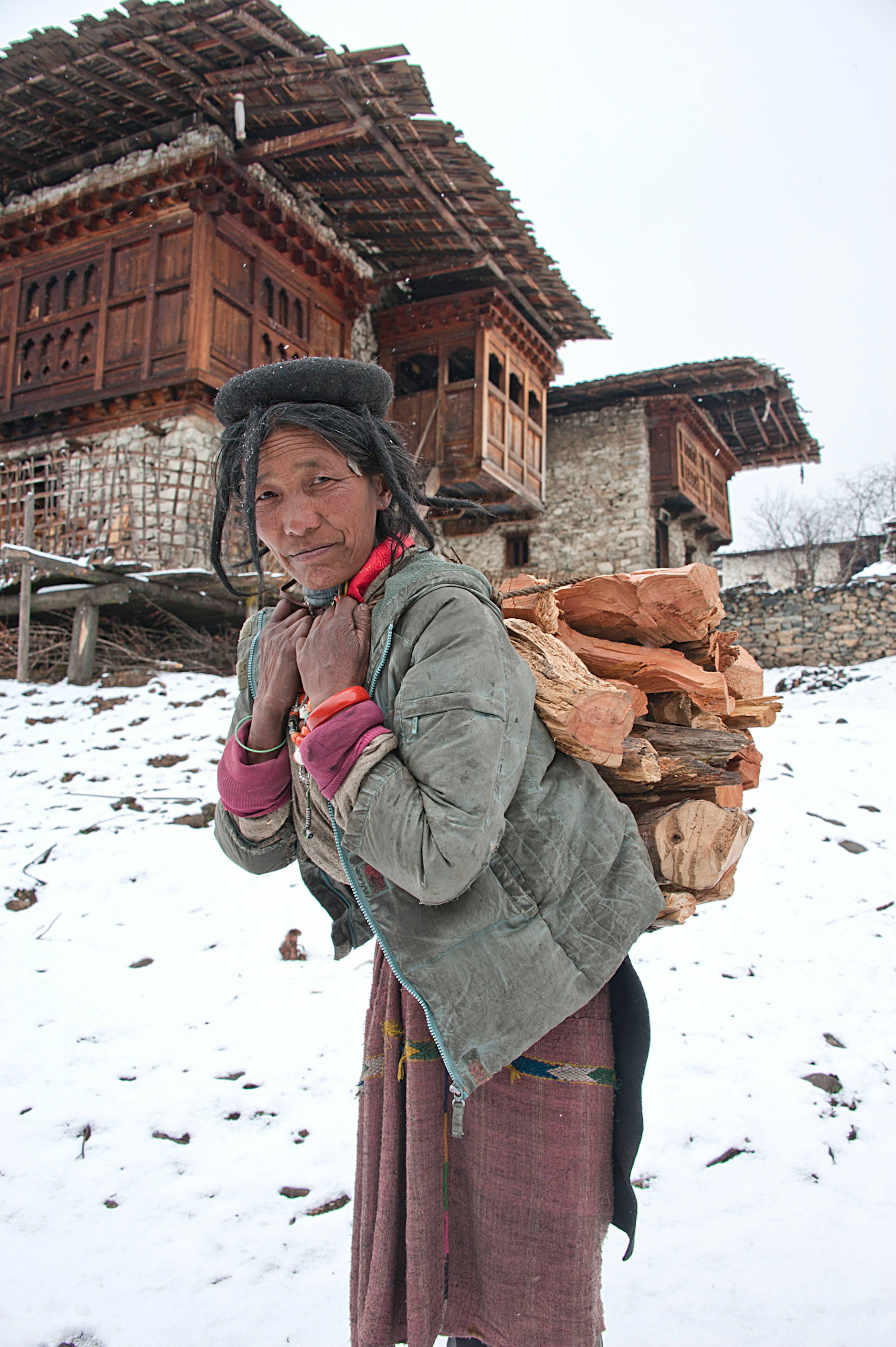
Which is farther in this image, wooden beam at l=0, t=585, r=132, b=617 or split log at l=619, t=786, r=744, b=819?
wooden beam at l=0, t=585, r=132, b=617

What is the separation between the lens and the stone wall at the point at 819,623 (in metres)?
14.1

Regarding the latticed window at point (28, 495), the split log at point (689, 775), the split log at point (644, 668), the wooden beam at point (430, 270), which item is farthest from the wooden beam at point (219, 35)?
the split log at point (689, 775)

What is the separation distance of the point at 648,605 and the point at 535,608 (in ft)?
1.01

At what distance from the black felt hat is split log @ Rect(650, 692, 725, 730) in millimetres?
1109

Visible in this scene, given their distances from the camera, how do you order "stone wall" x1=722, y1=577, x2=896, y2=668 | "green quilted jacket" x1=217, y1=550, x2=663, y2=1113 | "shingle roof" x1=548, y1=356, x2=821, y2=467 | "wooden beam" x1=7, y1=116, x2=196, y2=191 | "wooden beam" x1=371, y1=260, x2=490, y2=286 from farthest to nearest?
"shingle roof" x1=548, y1=356, x2=821, y2=467 < "stone wall" x1=722, y1=577, x2=896, y2=668 < "wooden beam" x1=371, y1=260, x2=490, y2=286 < "wooden beam" x1=7, y1=116, x2=196, y2=191 < "green quilted jacket" x1=217, y1=550, x2=663, y2=1113

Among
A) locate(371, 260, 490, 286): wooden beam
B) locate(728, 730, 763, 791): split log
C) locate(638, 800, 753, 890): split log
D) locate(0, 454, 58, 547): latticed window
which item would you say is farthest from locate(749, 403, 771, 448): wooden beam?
locate(638, 800, 753, 890): split log

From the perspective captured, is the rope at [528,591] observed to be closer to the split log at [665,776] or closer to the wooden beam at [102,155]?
the split log at [665,776]

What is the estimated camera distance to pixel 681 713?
213cm

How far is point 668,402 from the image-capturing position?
53.4 ft

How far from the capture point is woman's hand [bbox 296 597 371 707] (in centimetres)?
142

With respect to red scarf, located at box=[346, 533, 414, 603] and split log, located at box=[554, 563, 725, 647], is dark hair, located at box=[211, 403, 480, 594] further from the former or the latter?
split log, located at box=[554, 563, 725, 647]

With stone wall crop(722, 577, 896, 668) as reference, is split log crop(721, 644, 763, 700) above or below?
below

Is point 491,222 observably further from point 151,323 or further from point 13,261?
point 13,261

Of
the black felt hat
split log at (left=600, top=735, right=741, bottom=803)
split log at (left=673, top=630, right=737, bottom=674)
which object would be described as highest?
the black felt hat
